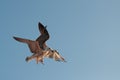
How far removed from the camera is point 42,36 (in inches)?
Result: 1276

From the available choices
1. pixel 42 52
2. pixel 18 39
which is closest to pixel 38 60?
pixel 42 52

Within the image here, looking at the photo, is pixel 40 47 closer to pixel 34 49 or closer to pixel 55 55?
pixel 34 49

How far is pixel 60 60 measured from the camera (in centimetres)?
3578

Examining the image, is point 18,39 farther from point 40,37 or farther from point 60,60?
point 60,60

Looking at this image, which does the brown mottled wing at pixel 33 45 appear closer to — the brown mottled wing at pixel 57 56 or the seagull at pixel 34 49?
the seagull at pixel 34 49

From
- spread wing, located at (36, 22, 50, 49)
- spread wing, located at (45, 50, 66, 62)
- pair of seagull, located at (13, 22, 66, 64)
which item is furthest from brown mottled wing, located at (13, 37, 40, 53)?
spread wing, located at (45, 50, 66, 62)

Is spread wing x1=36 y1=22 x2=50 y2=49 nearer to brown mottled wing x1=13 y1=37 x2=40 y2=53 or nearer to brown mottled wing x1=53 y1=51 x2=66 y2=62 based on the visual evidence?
brown mottled wing x1=13 y1=37 x2=40 y2=53

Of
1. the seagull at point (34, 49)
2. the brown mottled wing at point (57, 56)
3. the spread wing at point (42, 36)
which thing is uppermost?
the spread wing at point (42, 36)

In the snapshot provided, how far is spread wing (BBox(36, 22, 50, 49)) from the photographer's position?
3151cm

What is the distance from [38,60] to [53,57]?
6.85 feet

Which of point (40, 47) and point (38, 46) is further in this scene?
point (40, 47)

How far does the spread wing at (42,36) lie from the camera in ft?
103

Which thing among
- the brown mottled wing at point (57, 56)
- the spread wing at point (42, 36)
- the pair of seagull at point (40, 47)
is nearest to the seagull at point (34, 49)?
the pair of seagull at point (40, 47)

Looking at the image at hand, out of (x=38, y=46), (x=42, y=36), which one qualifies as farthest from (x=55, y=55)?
(x=42, y=36)
